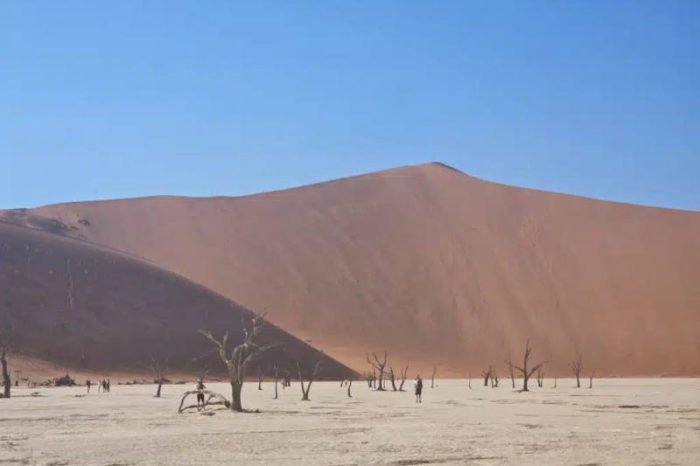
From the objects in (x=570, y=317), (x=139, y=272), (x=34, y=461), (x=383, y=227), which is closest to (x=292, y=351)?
(x=139, y=272)

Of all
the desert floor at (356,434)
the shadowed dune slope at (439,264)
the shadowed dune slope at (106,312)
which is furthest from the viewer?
the shadowed dune slope at (439,264)

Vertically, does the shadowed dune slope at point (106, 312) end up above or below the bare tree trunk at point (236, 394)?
above

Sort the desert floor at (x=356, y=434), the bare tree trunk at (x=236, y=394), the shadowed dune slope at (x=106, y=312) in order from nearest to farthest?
the desert floor at (x=356, y=434) < the bare tree trunk at (x=236, y=394) < the shadowed dune slope at (x=106, y=312)

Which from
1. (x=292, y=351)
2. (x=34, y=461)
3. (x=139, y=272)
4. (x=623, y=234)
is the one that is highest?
(x=623, y=234)

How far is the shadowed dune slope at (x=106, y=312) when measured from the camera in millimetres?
68625

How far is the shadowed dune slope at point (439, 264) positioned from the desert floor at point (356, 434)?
4884cm

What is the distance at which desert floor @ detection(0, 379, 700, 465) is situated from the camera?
17.7 metres

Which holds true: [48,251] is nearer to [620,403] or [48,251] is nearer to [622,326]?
[622,326]

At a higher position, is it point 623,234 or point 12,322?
point 623,234

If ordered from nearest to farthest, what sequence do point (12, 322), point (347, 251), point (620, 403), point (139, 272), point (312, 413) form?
1. point (312, 413)
2. point (620, 403)
3. point (12, 322)
4. point (139, 272)
5. point (347, 251)

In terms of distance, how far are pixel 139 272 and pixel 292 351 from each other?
48.8 feet

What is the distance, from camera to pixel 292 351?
7625 centimetres

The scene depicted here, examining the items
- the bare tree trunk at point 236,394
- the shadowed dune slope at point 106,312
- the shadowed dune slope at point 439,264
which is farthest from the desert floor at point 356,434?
the shadowed dune slope at point 439,264

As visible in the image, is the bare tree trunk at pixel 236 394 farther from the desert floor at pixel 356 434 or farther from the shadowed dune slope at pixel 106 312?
the shadowed dune slope at pixel 106 312
